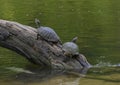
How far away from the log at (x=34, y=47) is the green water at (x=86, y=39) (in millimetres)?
465

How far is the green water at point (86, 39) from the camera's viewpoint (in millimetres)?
9531

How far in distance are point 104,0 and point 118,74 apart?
18.6 metres

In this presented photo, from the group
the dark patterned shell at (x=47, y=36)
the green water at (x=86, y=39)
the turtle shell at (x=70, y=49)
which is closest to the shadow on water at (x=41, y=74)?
the green water at (x=86, y=39)

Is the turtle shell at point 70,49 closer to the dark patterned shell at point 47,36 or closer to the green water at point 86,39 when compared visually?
the dark patterned shell at point 47,36

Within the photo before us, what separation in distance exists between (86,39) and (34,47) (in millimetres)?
3474

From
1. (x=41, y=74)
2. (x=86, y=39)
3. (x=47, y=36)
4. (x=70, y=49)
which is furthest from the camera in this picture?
(x=86, y=39)

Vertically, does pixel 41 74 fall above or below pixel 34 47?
below

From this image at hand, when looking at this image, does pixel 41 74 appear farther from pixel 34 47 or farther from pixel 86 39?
pixel 86 39

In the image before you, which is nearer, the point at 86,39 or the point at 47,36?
the point at 47,36

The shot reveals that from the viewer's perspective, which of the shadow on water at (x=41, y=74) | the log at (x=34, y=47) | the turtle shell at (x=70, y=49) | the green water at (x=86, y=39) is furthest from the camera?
the log at (x=34, y=47)

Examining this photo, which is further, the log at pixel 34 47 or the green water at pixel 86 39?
the log at pixel 34 47

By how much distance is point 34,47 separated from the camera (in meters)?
10.4

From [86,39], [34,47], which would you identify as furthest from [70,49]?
[86,39]

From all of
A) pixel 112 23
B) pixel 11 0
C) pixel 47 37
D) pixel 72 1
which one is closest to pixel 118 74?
pixel 47 37
